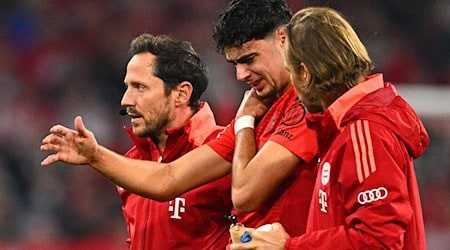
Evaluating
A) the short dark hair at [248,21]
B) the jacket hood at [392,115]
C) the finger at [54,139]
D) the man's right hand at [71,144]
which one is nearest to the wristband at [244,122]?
the short dark hair at [248,21]

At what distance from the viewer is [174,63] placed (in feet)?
14.4

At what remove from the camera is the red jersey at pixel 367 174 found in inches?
112

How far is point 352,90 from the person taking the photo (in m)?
3.01

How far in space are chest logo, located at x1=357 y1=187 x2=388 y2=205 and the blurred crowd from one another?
4492mm

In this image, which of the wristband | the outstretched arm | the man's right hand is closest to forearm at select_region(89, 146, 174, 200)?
the outstretched arm

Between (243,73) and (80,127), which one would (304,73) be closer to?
(243,73)

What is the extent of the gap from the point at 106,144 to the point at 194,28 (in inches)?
59.9

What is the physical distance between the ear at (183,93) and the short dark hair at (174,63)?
2cm

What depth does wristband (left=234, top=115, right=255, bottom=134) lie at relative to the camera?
144 inches

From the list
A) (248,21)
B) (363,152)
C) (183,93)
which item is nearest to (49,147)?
(248,21)

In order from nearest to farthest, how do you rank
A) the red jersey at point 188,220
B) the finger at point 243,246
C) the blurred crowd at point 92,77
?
the finger at point 243,246
the red jersey at point 188,220
the blurred crowd at point 92,77

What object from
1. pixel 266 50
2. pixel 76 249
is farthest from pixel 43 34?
pixel 266 50

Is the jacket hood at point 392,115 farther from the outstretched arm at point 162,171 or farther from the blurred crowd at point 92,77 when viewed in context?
the blurred crowd at point 92,77

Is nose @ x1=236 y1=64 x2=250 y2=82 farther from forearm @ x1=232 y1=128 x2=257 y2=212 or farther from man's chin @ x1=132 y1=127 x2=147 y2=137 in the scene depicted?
man's chin @ x1=132 y1=127 x2=147 y2=137
